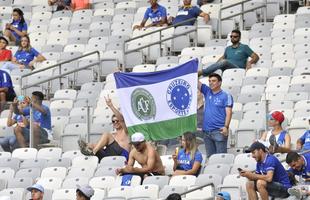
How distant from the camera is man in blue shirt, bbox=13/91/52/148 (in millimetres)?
26484

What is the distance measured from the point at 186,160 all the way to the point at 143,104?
64.1 inches

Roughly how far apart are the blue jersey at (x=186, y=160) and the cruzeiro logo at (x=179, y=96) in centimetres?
103

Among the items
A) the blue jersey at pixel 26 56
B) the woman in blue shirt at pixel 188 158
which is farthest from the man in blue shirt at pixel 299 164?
the blue jersey at pixel 26 56

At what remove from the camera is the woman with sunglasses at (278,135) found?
23734 mm

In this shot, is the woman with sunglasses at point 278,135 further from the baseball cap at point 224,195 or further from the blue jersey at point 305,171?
the baseball cap at point 224,195

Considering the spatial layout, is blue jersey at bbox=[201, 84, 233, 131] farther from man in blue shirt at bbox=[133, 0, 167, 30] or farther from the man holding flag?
man in blue shirt at bbox=[133, 0, 167, 30]

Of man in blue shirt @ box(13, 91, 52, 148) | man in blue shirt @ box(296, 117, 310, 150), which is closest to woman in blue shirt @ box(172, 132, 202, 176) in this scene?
man in blue shirt @ box(296, 117, 310, 150)

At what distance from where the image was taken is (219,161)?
24.0 metres

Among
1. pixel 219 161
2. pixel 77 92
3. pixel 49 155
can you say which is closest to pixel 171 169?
pixel 219 161

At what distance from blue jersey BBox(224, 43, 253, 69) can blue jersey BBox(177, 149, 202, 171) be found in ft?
13.0

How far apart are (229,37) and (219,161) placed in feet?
18.7

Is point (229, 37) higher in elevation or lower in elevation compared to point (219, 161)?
higher

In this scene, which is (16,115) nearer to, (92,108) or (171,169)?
(92,108)

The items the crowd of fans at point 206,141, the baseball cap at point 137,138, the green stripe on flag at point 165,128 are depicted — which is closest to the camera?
the crowd of fans at point 206,141
